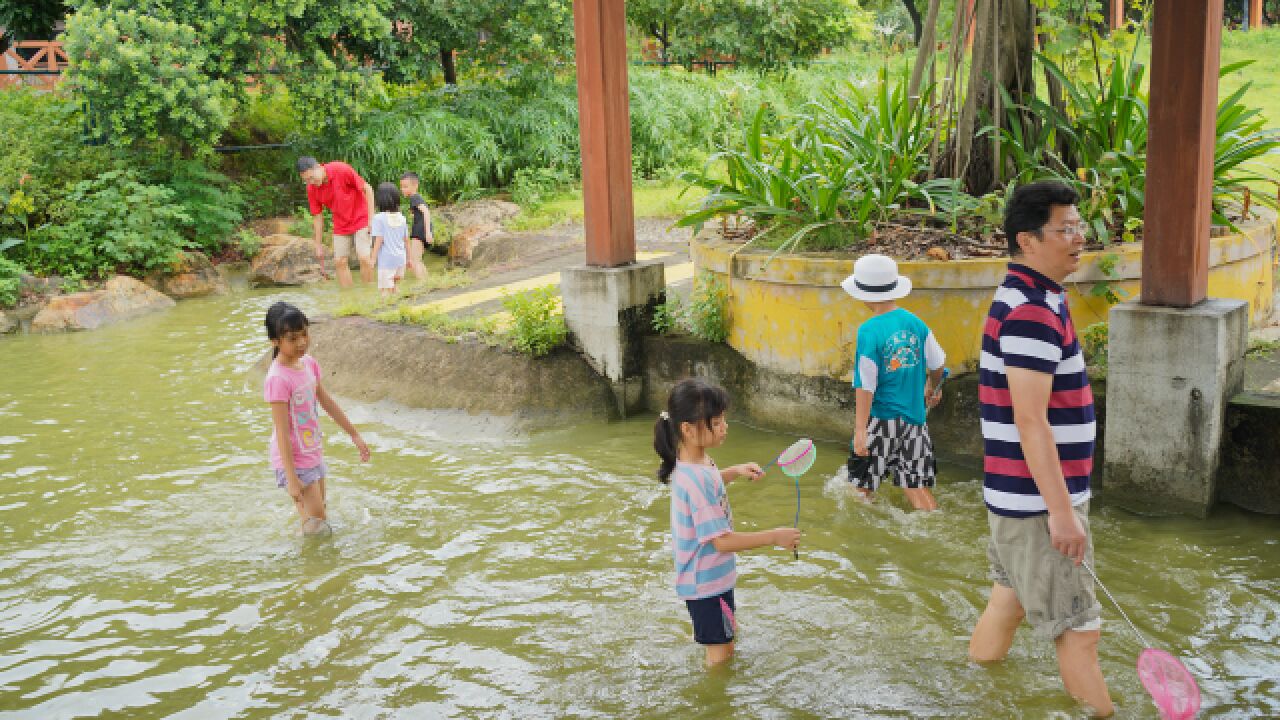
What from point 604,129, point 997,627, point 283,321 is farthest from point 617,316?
point 997,627

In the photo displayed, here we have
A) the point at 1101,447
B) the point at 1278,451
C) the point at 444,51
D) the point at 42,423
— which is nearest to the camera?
the point at 1278,451

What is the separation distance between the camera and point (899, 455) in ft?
19.0

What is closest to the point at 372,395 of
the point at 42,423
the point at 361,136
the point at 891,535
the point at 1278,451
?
the point at 42,423

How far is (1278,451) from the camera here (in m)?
5.63

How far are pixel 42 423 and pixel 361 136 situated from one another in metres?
8.56

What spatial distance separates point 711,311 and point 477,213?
28.2 feet

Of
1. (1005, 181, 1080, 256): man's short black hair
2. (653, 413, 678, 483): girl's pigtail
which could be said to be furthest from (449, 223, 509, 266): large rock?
(1005, 181, 1080, 256): man's short black hair

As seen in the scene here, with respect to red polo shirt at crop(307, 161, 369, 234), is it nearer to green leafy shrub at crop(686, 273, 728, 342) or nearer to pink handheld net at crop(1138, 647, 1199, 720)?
green leafy shrub at crop(686, 273, 728, 342)

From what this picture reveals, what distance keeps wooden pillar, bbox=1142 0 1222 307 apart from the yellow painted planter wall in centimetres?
67

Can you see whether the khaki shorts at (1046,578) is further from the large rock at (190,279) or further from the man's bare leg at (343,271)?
the large rock at (190,279)

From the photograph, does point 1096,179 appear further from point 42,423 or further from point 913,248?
point 42,423

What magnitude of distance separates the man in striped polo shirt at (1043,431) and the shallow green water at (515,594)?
629 millimetres

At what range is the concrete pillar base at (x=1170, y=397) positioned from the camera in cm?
557

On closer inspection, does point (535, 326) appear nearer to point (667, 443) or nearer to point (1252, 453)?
point (667, 443)
